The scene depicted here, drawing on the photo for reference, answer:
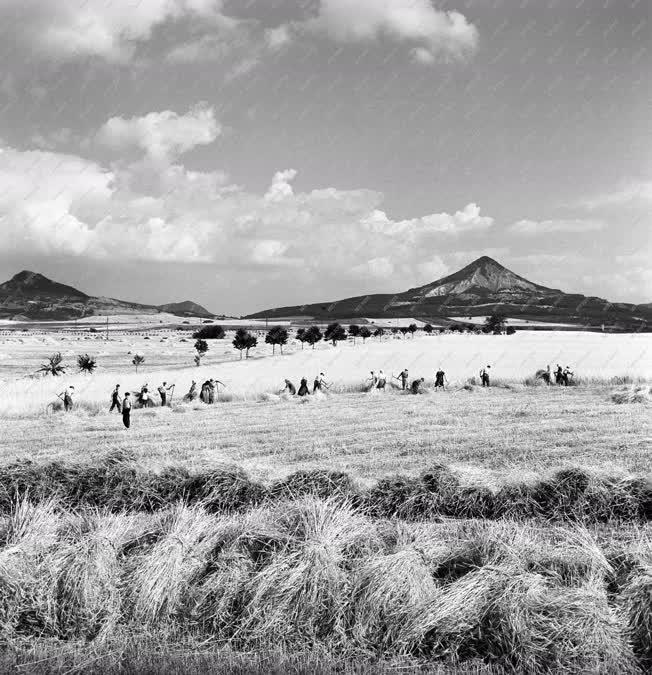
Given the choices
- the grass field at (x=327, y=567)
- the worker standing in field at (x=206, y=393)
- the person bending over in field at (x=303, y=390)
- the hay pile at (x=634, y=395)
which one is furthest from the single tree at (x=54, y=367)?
the hay pile at (x=634, y=395)

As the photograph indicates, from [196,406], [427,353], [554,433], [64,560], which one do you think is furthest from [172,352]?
[64,560]

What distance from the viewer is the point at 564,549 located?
26.4 feet

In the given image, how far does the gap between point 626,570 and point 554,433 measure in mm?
11475

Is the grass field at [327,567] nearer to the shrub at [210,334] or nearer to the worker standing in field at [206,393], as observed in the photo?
the worker standing in field at [206,393]

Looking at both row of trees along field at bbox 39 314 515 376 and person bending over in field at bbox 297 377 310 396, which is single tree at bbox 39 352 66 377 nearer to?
row of trees along field at bbox 39 314 515 376

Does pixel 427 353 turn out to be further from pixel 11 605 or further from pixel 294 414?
pixel 11 605

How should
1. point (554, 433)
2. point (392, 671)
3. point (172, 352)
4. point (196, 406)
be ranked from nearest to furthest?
point (392, 671)
point (554, 433)
point (196, 406)
point (172, 352)

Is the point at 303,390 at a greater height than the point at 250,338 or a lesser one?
lesser

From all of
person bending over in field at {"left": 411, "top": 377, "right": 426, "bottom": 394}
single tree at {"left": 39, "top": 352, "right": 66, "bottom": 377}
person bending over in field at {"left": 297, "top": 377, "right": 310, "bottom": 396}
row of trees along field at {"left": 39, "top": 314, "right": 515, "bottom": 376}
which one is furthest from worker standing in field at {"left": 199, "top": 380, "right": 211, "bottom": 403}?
row of trees along field at {"left": 39, "top": 314, "right": 515, "bottom": 376}

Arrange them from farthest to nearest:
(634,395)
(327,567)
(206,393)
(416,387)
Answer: (416,387) → (206,393) → (634,395) → (327,567)

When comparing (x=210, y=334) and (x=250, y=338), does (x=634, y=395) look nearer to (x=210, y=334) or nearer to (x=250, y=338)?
(x=250, y=338)

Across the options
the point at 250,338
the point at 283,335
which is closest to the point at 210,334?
the point at 283,335

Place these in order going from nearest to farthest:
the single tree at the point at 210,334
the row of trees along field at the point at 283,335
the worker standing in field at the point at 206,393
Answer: the worker standing in field at the point at 206,393
the row of trees along field at the point at 283,335
the single tree at the point at 210,334

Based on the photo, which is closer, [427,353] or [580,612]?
[580,612]
